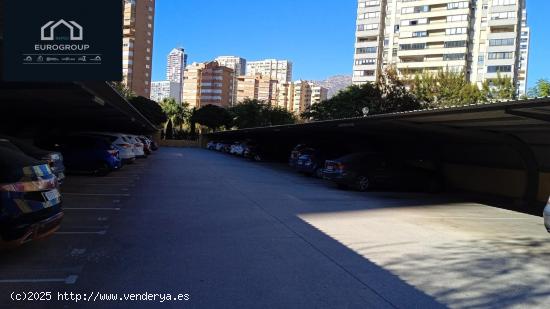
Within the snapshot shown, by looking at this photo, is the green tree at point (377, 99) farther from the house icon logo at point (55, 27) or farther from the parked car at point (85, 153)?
the house icon logo at point (55, 27)

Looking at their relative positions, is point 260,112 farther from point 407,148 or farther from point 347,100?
point 407,148

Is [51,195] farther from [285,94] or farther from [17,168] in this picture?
[285,94]

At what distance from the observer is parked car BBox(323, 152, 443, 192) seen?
726 inches

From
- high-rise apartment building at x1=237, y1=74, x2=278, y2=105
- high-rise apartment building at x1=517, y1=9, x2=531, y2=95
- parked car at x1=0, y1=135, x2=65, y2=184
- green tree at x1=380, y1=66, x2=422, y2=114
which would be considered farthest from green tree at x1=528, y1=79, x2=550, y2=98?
high-rise apartment building at x1=237, y1=74, x2=278, y2=105

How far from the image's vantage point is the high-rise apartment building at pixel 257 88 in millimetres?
146250

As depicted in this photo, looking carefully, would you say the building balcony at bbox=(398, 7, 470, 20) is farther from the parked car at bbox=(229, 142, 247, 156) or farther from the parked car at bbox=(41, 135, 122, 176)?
the parked car at bbox=(41, 135, 122, 176)

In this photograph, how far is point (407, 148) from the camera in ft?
82.6

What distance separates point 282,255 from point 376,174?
11.6 meters

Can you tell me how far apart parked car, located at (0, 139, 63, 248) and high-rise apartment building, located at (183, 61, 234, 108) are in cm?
13722

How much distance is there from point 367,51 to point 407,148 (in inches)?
3798

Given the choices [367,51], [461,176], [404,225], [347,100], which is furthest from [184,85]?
[404,225]

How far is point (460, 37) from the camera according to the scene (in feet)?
320

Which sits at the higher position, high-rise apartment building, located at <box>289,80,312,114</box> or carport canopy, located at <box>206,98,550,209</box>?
high-rise apartment building, located at <box>289,80,312,114</box>

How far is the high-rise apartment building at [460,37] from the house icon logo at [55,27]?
85.0 m
